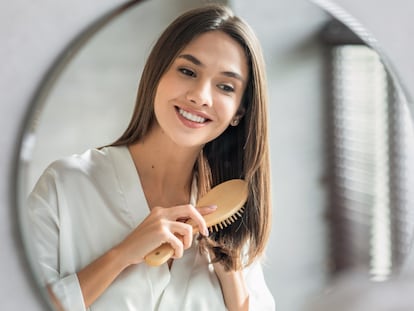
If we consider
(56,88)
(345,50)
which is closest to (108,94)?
(56,88)

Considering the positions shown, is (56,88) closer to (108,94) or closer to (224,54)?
(108,94)

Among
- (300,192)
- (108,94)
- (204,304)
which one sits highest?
(108,94)

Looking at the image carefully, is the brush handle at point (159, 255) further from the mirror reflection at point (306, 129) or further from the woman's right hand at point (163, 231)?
the mirror reflection at point (306, 129)

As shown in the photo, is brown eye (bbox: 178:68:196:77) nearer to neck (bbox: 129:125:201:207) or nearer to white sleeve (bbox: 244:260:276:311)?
neck (bbox: 129:125:201:207)

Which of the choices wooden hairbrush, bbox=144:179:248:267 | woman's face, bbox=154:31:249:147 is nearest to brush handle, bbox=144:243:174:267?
wooden hairbrush, bbox=144:179:248:267

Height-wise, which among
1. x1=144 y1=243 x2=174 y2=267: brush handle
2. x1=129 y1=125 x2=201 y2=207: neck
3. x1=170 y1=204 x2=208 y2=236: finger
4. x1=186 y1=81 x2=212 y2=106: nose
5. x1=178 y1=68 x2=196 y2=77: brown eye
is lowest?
x1=144 y1=243 x2=174 y2=267: brush handle

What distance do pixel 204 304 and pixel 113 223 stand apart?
5.0 inches

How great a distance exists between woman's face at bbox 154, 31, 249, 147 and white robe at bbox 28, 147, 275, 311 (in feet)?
0.20

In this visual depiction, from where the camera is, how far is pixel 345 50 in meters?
0.74

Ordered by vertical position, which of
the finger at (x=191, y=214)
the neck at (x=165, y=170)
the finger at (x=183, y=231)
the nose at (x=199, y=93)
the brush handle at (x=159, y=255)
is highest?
the nose at (x=199, y=93)

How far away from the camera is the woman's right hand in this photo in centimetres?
67

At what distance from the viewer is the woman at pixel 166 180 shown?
664mm

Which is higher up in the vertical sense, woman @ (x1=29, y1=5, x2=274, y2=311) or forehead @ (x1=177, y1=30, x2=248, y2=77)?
forehead @ (x1=177, y1=30, x2=248, y2=77)

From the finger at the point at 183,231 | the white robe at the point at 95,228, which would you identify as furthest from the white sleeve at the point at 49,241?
the finger at the point at 183,231
